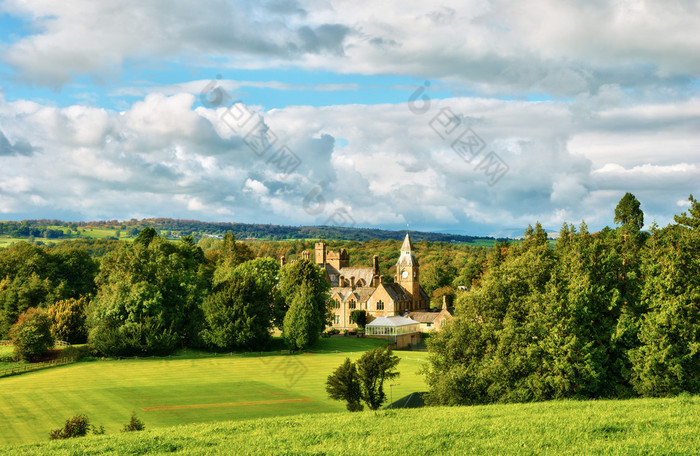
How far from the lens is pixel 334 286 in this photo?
109875mm

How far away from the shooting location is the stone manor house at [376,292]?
95.8 meters

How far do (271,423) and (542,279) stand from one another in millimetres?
21005

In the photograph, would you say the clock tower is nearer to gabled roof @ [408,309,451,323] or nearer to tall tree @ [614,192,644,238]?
gabled roof @ [408,309,451,323]

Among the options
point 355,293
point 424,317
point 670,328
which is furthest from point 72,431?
point 355,293

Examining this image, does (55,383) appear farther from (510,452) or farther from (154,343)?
(510,452)

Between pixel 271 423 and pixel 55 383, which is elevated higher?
pixel 271 423

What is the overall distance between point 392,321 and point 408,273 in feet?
59.5

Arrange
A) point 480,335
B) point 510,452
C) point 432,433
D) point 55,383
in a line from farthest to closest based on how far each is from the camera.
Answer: point 55,383 → point 480,335 → point 432,433 → point 510,452

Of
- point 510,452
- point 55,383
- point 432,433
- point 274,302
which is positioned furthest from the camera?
point 274,302

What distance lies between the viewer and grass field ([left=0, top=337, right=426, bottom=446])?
36156 mm

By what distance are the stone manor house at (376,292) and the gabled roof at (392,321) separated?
631cm

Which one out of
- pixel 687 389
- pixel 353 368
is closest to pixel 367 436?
pixel 353 368

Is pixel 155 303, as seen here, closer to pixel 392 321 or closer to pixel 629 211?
pixel 392 321

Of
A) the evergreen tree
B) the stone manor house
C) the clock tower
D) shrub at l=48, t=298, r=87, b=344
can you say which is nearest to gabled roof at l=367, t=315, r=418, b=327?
the stone manor house
